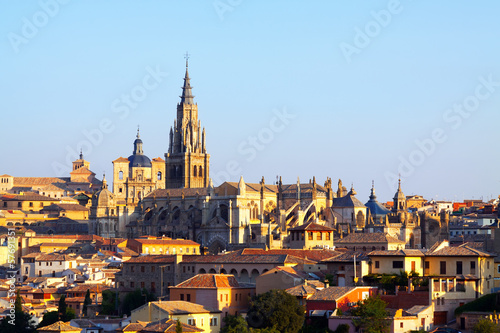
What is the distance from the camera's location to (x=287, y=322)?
53.8 meters

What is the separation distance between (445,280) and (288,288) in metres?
8.52

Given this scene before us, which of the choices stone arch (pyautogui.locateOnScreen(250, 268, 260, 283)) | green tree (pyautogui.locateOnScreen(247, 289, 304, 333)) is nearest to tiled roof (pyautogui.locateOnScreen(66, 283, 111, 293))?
stone arch (pyautogui.locateOnScreen(250, 268, 260, 283))

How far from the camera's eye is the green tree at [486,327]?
161 ft

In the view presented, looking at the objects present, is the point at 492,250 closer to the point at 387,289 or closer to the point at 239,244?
the point at 387,289

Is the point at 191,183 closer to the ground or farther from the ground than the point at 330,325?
farther from the ground

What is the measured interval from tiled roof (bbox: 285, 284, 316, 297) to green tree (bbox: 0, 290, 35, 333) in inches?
524

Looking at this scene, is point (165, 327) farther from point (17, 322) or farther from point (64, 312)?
point (64, 312)

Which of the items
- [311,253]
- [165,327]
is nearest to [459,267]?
[165,327]

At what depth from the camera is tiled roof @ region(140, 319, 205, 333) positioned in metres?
52.0

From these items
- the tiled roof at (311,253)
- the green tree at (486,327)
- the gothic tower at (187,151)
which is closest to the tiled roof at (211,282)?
the tiled roof at (311,253)

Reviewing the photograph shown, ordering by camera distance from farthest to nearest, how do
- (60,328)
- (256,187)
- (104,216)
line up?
(104,216)
(256,187)
(60,328)

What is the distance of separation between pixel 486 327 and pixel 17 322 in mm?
24067

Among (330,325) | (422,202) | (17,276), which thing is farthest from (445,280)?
(422,202)

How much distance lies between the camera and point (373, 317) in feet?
166
